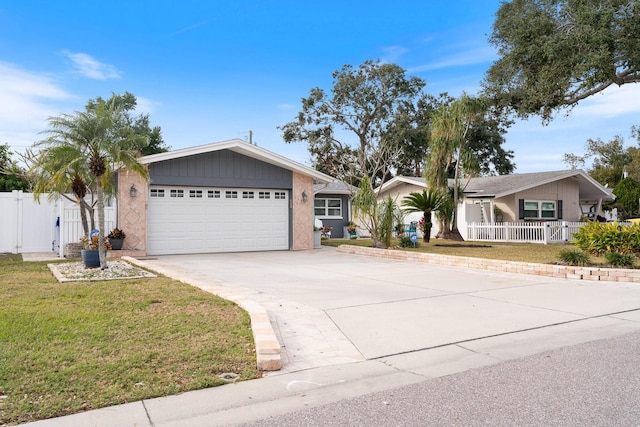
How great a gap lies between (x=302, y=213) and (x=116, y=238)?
686 centimetres

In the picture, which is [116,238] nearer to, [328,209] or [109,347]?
[109,347]

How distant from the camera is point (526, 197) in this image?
25484 millimetres

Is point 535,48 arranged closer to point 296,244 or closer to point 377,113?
point 296,244

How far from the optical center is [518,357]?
5258mm

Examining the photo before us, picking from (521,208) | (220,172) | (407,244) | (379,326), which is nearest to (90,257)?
(220,172)

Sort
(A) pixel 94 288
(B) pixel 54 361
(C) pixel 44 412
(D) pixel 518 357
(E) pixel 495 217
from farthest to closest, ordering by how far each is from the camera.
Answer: (E) pixel 495 217
(A) pixel 94 288
(D) pixel 518 357
(B) pixel 54 361
(C) pixel 44 412

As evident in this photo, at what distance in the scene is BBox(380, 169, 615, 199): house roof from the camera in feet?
81.2

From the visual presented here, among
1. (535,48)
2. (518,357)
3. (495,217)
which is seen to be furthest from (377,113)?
(518,357)

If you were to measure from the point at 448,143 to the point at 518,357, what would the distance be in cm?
1794

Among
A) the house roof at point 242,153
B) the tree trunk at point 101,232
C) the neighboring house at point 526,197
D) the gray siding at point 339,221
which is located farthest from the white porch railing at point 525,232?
the tree trunk at point 101,232

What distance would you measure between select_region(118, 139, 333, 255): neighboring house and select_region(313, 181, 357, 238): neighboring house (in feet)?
23.0

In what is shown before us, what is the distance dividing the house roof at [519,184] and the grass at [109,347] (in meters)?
17.4

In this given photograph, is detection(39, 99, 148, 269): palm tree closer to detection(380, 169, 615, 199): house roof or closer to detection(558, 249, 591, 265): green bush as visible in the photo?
detection(558, 249, 591, 265): green bush

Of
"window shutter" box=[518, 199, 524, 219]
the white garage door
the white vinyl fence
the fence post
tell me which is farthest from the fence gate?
"window shutter" box=[518, 199, 524, 219]
